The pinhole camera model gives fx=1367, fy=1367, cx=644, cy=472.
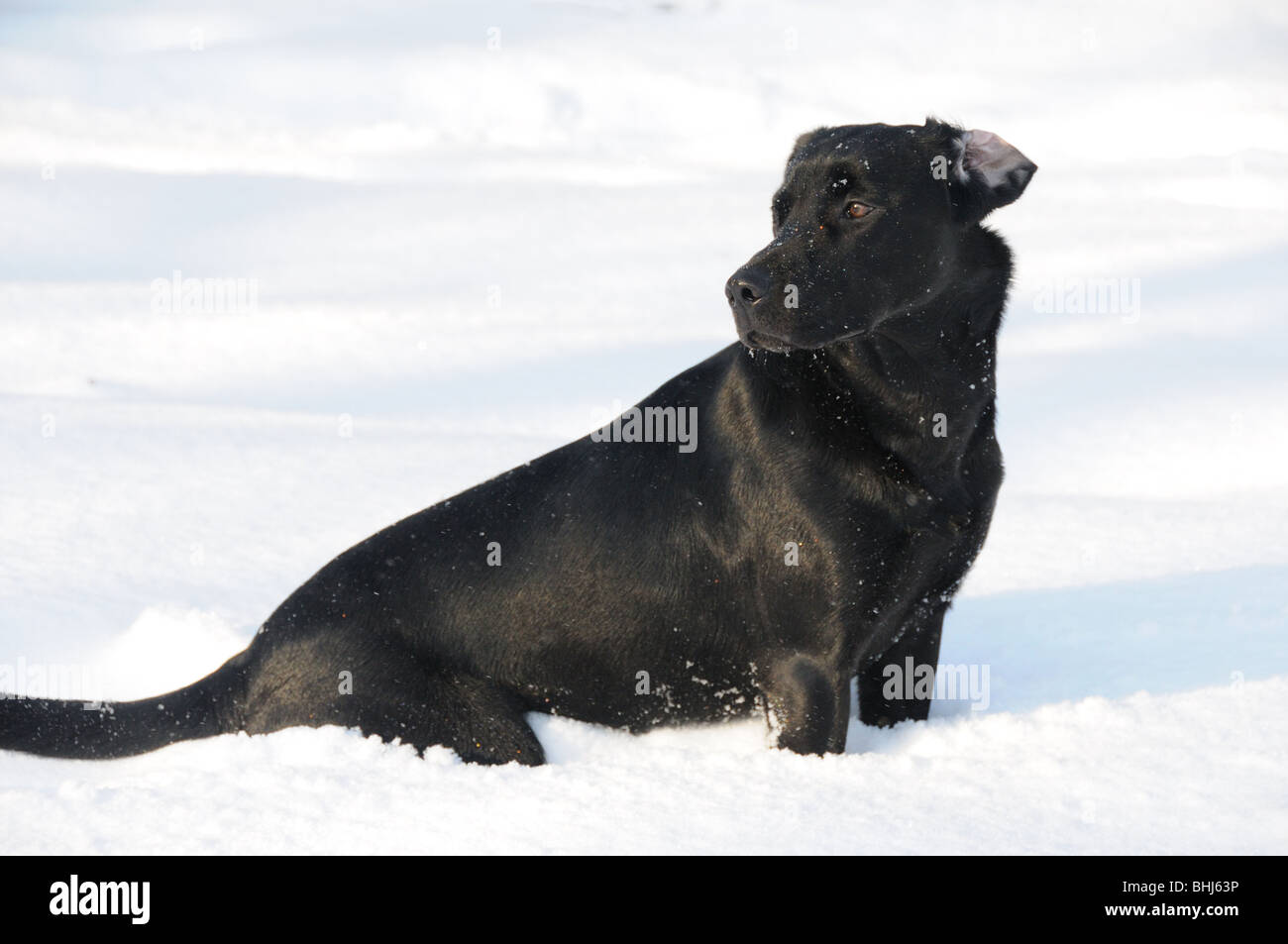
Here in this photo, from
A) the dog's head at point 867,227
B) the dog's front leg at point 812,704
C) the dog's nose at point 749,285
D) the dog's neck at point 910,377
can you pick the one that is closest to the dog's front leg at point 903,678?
the dog's front leg at point 812,704

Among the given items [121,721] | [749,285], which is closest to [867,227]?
[749,285]

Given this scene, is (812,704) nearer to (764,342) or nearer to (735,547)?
(735,547)

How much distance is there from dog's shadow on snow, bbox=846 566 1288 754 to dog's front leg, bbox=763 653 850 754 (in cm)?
26

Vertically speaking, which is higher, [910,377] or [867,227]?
[867,227]

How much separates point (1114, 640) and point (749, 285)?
1.84 meters

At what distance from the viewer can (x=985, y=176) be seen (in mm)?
3080

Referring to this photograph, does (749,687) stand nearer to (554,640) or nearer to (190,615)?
(554,640)

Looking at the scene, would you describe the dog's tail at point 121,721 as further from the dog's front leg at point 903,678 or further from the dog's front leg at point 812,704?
the dog's front leg at point 903,678

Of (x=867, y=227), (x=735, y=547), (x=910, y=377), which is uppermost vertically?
(x=867, y=227)

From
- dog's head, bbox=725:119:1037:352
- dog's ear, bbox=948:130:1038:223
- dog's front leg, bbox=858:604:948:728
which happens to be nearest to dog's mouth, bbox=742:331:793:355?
dog's head, bbox=725:119:1037:352

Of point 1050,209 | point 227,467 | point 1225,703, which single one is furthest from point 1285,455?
point 1050,209

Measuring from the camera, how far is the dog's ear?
307 centimetres

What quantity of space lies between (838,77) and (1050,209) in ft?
17.8

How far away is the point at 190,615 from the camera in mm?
4113
